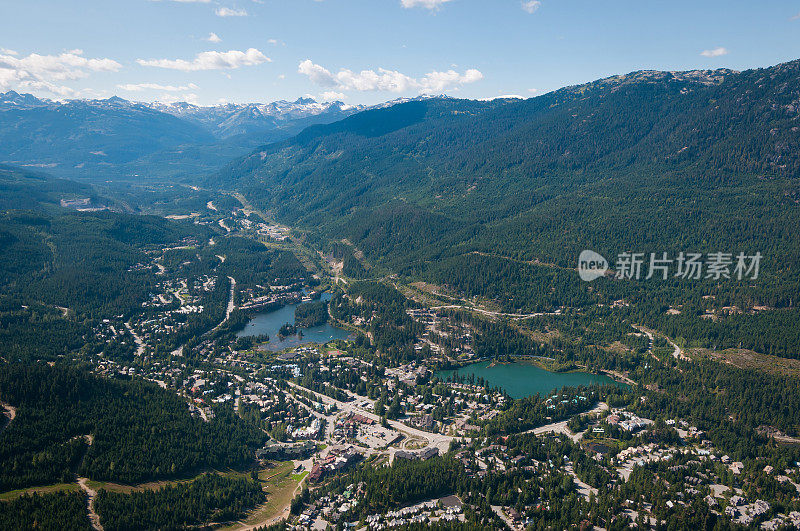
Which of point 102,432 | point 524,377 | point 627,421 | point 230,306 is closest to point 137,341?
point 230,306

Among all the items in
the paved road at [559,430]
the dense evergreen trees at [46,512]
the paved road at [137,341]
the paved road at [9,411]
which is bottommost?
the dense evergreen trees at [46,512]

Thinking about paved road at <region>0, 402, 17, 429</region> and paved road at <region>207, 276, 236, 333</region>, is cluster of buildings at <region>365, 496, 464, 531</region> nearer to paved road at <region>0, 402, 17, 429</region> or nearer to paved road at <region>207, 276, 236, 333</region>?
paved road at <region>0, 402, 17, 429</region>

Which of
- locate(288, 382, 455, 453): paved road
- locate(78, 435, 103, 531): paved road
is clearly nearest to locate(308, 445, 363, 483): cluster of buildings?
locate(288, 382, 455, 453): paved road

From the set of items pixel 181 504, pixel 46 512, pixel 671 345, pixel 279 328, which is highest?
pixel 671 345

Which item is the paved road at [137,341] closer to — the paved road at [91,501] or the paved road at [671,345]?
the paved road at [91,501]

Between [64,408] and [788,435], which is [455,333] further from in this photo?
[64,408]

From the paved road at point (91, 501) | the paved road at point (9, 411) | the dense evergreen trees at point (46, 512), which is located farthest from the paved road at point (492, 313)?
the dense evergreen trees at point (46, 512)

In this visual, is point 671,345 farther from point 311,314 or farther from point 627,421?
point 311,314

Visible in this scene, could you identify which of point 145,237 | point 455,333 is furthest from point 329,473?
point 145,237

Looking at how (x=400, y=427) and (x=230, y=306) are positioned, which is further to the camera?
(x=230, y=306)
